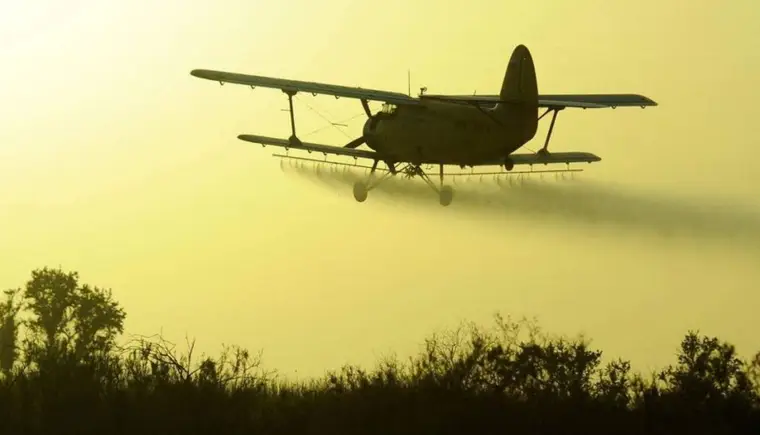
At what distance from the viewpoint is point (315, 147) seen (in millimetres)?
58250

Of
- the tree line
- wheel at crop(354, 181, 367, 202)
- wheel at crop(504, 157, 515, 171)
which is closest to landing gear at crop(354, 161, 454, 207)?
wheel at crop(354, 181, 367, 202)

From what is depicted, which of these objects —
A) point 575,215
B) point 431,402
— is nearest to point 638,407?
point 431,402

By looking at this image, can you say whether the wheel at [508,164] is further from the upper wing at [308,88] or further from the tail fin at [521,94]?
the upper wing at [308,88]

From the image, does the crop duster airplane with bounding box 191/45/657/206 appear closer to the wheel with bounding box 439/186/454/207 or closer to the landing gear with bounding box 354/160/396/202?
the landing gear with bounding box 354/160/396/202

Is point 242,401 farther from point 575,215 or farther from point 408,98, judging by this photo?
point 575,215

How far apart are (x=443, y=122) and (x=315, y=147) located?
19.8ft

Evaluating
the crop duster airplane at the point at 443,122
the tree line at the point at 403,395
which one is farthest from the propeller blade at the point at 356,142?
the tree line at the point at 403,395

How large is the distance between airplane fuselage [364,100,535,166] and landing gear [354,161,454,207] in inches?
21.1

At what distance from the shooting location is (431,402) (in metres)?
29.2

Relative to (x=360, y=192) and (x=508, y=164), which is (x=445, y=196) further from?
(x=360, y=192)

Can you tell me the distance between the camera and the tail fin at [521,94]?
55.8m

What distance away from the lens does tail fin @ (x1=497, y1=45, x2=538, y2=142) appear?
Answer: 55781 mm

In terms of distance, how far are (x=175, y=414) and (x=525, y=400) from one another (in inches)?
271

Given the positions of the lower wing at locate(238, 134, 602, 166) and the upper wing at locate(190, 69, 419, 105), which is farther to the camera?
the lower wing at locate(238, 134, 602, 166)
